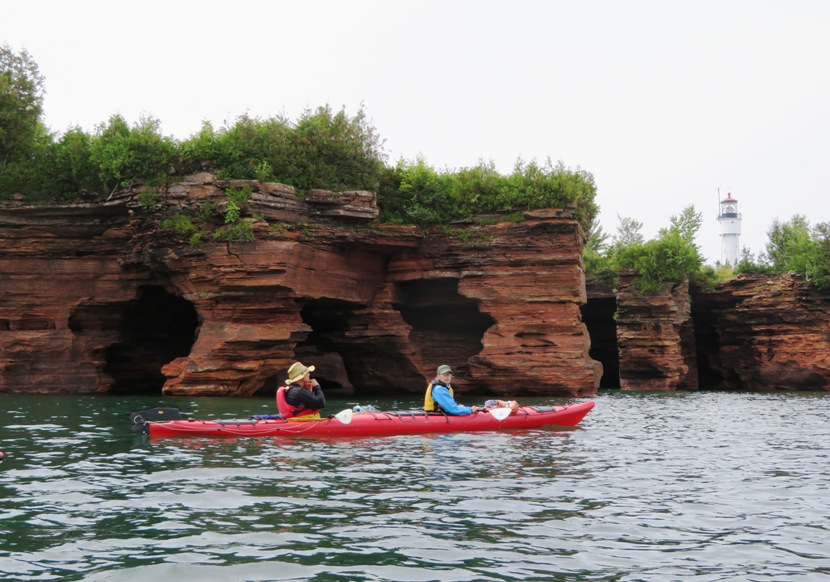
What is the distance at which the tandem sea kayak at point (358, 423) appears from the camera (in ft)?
54.1

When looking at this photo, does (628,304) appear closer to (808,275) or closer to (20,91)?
(808,275)

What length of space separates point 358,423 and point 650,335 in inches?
1067

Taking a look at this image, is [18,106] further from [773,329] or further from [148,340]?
[773,329]

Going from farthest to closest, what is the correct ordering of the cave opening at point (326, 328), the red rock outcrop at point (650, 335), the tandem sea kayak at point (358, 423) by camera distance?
the red rock outcrop at point (650, 335), the cave opening at point (326, 328), the tandem sea kayak at point (358, 423)

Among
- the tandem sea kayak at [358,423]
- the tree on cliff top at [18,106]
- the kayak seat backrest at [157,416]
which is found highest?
the tree on cliff top at [18,106]

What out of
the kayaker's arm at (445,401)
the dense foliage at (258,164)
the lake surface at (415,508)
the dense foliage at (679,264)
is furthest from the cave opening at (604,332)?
the lake surface at (415,508)

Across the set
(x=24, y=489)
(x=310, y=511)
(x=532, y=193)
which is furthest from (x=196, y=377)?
(x=310, y=511)

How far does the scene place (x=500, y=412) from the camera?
59.5 ft

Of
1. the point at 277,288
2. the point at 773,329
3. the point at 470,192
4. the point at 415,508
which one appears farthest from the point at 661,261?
the point at 415,508

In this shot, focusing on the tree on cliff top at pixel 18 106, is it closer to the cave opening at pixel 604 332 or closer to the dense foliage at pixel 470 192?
the dense foliage at pixel 470 192

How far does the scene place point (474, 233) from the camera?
102ft

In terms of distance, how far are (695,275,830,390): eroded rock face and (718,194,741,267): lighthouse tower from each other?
181 ft

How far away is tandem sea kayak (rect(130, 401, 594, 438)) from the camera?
54.1 feet

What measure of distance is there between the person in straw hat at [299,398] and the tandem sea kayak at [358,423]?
29cm
